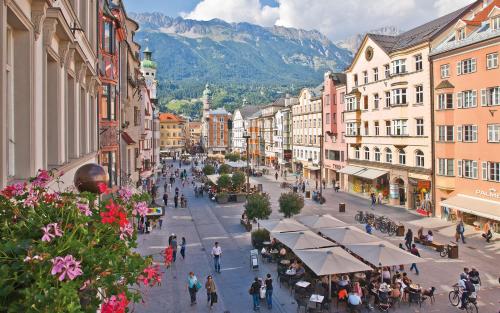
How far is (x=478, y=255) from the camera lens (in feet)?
81.0

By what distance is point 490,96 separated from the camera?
30.7m

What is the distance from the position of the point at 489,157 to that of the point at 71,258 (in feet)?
110

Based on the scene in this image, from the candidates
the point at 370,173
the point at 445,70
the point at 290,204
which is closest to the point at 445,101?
the point at 445,70

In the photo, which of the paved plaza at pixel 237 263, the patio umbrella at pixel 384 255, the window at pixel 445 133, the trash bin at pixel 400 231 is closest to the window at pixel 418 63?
the window at pixel 445 133

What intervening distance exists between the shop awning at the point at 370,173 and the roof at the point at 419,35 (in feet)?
43.3

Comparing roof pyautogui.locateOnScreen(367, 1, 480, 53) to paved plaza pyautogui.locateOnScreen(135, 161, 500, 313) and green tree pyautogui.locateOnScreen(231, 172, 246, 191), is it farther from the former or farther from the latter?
green tree pyautogui.locateOnScreen(231, 172, 246, 191)

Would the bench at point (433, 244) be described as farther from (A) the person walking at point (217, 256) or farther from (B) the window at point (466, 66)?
(B) the window at point (466, 66)

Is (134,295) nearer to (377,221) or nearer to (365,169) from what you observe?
(377,221)

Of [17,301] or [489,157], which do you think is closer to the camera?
[17,301]

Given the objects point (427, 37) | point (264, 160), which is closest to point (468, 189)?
point (427, 37)

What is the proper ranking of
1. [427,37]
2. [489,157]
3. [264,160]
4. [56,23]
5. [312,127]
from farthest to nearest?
[264,160] → [312,127] → [427,37] → [489,157] → [56,23]

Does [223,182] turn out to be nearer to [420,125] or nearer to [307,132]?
[420,125]

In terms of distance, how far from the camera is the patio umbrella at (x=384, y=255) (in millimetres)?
17938

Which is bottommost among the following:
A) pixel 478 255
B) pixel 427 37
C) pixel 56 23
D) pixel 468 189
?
pixel 478 255
